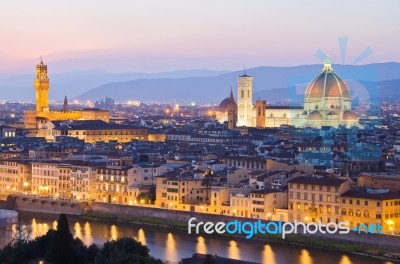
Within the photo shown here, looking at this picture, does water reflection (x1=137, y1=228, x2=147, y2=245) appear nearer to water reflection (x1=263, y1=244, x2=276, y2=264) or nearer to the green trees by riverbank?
water reflection (x1=263, y1=244, x2=276, y2=264)

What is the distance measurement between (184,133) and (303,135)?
6.12 metres

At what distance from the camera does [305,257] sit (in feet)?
56.2

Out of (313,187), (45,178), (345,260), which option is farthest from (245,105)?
(345,260)

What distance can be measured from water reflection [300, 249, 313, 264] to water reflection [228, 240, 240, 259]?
1.03m

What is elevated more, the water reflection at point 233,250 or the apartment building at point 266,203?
the apartment building at point 266,203

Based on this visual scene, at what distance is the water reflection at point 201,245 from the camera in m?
17.5

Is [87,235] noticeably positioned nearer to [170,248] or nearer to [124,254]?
[170,248]

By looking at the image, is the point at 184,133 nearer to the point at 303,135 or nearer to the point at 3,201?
the point at 303,135

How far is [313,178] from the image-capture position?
66.1 feet

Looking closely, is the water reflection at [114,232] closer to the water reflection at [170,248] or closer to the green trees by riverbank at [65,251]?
the water reflection at [170,248]

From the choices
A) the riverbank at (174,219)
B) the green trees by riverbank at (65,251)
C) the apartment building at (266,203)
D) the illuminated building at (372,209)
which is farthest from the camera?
the apartment building at (266,203)

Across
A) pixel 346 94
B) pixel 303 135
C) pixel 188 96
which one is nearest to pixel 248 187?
pixel 303 135

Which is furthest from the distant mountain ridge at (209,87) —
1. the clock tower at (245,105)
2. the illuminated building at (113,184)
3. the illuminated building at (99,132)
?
the illuminated building at (113,184)

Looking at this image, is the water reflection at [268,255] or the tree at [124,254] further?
the water reflection at [268,255]
